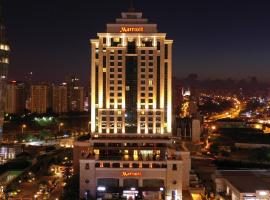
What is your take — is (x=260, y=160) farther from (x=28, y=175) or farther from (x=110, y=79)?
(x=28, y=175)

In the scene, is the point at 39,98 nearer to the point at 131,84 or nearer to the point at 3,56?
the point at 131,84

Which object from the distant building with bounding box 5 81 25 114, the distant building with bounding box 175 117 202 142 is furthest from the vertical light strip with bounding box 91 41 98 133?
the distant building with bounding box 5 81 25 114

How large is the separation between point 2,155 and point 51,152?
9.44ft

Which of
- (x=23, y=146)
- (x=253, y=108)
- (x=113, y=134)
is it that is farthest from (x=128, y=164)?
(x=253, y=108)

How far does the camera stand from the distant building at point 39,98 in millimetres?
36938

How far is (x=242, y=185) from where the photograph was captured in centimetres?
1248

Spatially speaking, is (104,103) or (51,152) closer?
(104,103)

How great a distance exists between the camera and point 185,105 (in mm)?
36375

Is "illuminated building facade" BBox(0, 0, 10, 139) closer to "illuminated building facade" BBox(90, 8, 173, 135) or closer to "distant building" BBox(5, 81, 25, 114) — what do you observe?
"illuminated building facade" BBox(90, 8, 173, 135)

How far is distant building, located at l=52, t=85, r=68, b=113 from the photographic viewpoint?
38.2 metres

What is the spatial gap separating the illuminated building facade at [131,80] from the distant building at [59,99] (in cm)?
2247

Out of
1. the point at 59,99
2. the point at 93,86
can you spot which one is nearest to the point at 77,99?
the point at 59,99

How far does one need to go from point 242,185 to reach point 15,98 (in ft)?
88.7

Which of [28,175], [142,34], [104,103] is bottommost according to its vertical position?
[28,175]
